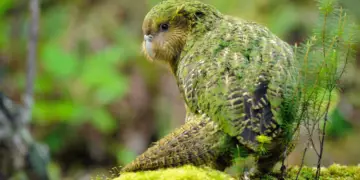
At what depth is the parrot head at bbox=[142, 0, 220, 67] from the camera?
4.79 m

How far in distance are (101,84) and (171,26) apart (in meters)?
4.81

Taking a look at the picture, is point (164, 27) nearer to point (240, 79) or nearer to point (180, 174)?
point (240, 79)

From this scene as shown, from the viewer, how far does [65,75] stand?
961cm

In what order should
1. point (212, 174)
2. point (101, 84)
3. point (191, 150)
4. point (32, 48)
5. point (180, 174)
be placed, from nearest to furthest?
point (180, 174), point (212, 174), point (191, 150), point (32, 48), point (101, 84)

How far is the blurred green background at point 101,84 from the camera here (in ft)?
31.2

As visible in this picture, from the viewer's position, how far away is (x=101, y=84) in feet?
31.1

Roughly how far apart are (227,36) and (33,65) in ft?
12.6

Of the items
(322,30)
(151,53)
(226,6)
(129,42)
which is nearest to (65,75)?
(129,42)

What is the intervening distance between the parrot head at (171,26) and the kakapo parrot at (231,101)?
0.14m

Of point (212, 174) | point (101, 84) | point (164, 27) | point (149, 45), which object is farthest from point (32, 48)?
point (212, 174)

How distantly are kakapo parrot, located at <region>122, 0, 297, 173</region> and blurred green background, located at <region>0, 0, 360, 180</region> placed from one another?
4730 millimetres

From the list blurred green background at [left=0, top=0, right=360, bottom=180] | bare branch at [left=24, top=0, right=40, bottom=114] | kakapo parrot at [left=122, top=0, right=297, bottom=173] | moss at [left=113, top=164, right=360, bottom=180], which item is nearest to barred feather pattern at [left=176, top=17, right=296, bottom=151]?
kakapo parrot at [left=122, top=0, right=297, bottom=173]

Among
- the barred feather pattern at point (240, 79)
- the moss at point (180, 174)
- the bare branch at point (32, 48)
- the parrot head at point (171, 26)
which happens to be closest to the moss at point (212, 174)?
the moss at point (180, 174)

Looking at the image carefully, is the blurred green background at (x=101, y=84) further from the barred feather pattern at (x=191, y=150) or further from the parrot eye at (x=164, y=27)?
the barred feather pattern at (x=191, y=150)
